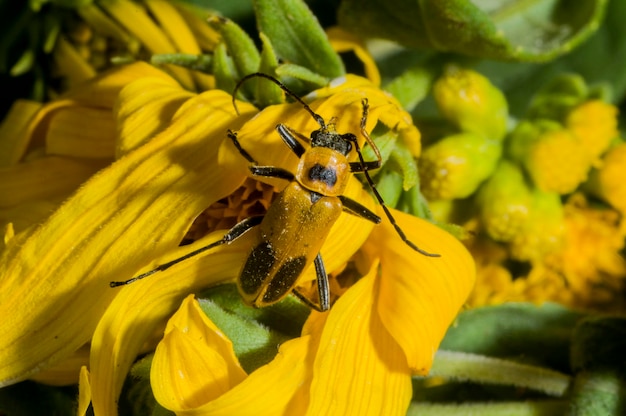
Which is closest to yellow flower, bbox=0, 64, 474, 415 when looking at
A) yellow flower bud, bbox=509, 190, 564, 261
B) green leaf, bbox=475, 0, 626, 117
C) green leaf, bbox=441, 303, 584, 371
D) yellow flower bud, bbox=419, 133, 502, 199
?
green leaf, bbox=441, 303, 584, 371

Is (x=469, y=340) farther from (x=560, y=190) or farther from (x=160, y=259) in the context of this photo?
(x=160, y=259)

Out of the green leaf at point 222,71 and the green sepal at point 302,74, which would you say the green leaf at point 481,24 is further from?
the green leaf at point 222,71

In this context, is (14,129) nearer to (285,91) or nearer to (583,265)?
(285,91)

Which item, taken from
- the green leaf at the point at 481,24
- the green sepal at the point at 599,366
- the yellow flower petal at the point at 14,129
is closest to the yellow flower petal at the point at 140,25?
the yellow flower petal at the point at 14,129

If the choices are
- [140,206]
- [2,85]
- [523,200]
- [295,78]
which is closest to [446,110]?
[523,200]

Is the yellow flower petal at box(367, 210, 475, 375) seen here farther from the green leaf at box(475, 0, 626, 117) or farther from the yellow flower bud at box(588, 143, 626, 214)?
the green leaf at box(475, 0, 626, 117)

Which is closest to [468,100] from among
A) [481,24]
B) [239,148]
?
[481,24]
